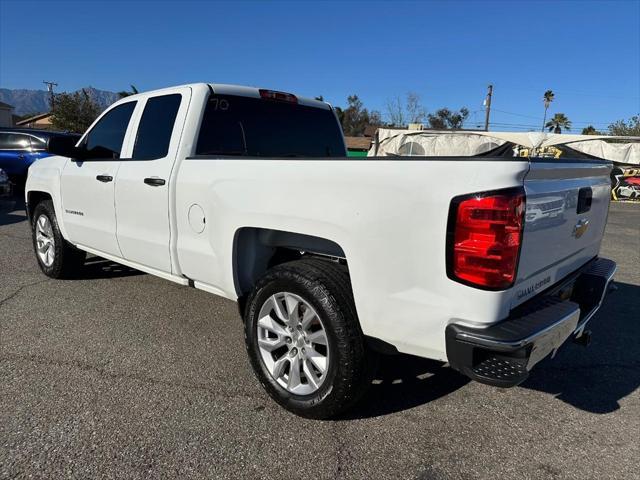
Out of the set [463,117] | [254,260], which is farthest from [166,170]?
[463,117]

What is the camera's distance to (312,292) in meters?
2.47

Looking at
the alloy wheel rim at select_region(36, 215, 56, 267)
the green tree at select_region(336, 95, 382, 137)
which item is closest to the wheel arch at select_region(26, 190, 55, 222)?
the alloy wheel rim at select_region(36, 215, 56, 267)

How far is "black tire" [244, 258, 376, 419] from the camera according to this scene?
7.86 feet

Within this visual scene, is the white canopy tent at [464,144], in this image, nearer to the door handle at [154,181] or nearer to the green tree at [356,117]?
the door handle at [154,181]

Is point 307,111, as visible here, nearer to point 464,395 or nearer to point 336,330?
point 336,330

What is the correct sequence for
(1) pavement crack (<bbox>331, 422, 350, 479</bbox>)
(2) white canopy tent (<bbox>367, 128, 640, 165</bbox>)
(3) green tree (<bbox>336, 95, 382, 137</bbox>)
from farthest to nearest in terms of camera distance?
1. (3) green tree (<bbox>336, 95, 382, 137</bbox>)
2. (2) white canopy tent (<bbox>367, 128, 640, 165</bbox>)
3. (1) pavement crack (<bbox>331, 422, 350, 479</bbox>)

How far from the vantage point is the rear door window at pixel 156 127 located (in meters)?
3.55

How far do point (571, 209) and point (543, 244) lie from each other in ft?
1.36

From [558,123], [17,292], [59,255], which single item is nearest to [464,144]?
[59,255]

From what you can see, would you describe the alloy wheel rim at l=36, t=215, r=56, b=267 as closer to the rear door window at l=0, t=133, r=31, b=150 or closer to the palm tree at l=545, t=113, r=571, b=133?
the rear door window at l=0, t=133, r=31, b=150

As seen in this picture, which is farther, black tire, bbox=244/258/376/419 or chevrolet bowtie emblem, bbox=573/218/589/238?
chevrolet bowtie emblem, bbox=573/218/589/238

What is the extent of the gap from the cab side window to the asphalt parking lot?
1.50 metres

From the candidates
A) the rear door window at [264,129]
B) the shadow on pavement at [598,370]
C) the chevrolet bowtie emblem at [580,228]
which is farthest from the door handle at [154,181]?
the shadow on pavement at [598,370]

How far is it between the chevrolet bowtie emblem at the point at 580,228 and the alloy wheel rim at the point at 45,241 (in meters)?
5.00
